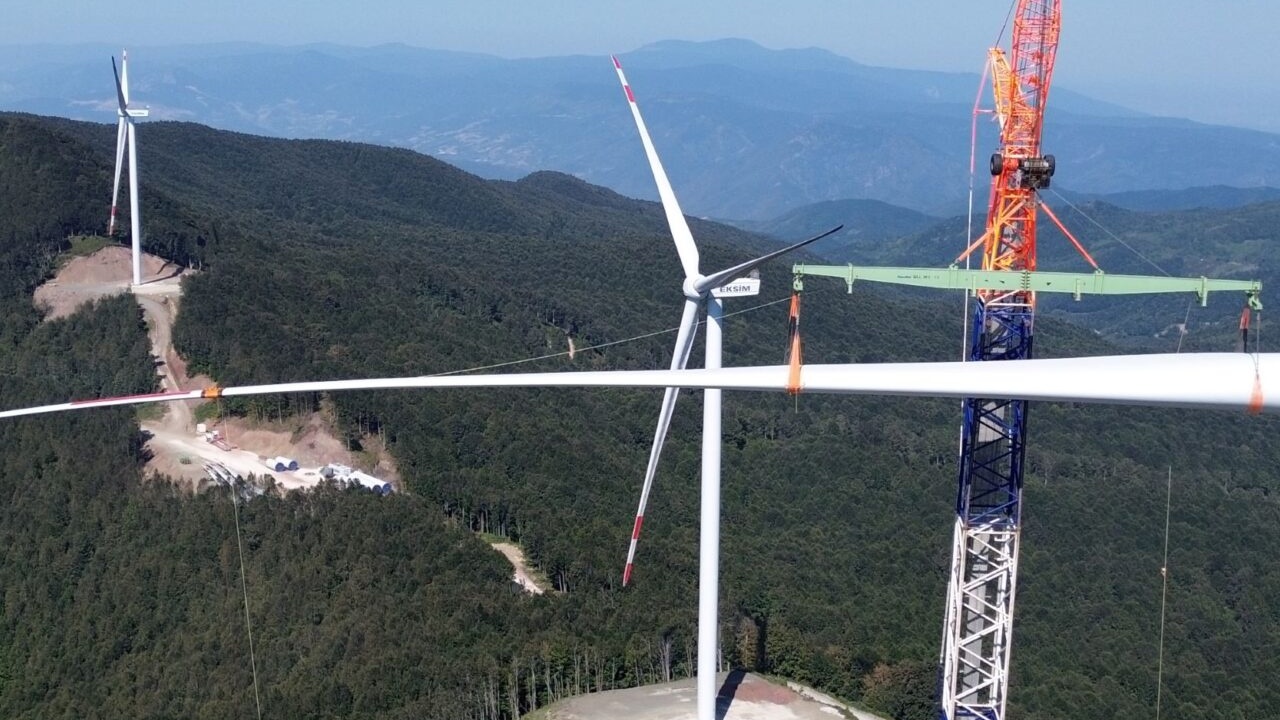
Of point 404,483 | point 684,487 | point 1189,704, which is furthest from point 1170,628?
point 404,483

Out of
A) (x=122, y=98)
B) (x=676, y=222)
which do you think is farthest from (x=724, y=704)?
(x=122, y=98)

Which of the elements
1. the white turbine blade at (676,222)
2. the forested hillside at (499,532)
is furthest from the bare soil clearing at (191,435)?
the white turbine blade at (676,222)

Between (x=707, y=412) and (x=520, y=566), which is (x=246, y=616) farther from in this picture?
(x=707, y=412)

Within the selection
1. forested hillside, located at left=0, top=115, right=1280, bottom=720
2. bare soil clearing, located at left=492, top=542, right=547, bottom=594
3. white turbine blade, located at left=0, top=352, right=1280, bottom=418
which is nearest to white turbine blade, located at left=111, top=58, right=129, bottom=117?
forested hillside, located at left=0, top=115, right=1280, bottom=720

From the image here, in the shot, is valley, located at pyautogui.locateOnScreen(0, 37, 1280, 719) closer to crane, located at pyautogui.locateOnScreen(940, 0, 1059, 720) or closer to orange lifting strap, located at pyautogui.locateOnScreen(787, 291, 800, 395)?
crane, located at pyautogui.locateOnScreen(940, 0, 1059, 720)

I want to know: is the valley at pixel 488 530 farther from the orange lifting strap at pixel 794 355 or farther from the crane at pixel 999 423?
the orange lifting strap at pixel 794 355
